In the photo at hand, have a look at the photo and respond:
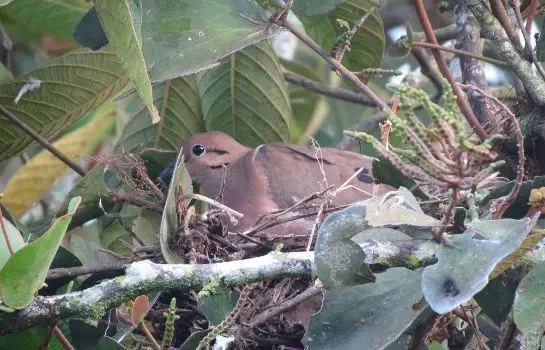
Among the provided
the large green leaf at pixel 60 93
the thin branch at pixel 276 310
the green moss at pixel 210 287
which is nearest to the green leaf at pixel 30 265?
the green moss at pixel 210 287

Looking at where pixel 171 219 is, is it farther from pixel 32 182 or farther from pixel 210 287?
pixel 32 182

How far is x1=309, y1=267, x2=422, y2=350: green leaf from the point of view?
2.35 m

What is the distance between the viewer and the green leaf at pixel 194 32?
3076 mm

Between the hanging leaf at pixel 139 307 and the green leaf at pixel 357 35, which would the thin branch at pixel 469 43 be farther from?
the hanging leaf at pixel 139 307

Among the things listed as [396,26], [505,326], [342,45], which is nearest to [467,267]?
[505,326]

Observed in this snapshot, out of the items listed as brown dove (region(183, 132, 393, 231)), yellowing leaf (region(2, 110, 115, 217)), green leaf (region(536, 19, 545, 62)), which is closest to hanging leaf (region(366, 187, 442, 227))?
green leaf (region(536, 19, 545, 62))

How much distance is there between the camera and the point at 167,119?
4297 millimetres

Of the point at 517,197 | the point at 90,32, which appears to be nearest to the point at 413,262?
the point at 517,197

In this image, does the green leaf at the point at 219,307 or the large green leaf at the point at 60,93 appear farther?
the large green leaf at the point at 60,93

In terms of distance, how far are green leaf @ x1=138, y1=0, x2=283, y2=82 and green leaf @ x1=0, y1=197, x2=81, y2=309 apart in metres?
0.97

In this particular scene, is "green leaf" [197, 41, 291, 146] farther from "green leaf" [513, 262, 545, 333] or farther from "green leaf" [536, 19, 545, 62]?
"green leaf" [513, 262, 545, 333]

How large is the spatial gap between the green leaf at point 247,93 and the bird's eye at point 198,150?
0.31ft

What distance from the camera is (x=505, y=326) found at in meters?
2.53

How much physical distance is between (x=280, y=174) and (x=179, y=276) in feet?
5.46
